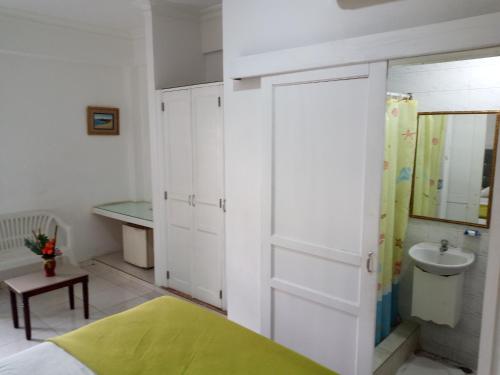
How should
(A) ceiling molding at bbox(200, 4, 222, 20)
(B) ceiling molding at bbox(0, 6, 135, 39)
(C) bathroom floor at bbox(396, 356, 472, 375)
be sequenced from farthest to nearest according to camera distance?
(B) ceiling molding at bbox(0, 6, 135, 39)
(A) ceiling molding at bbox(200, 4, 222, 20)
(C) bathroom floor at bbox(396, 356, 472, 375)

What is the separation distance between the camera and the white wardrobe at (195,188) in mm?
3545

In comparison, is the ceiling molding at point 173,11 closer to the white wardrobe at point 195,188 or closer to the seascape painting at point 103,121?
the white wardrobe at point 195,188

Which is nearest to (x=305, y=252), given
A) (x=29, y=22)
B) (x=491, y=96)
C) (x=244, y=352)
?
(x=244, y=352)

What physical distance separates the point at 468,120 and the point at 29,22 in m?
4.38

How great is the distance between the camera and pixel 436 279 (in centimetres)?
270

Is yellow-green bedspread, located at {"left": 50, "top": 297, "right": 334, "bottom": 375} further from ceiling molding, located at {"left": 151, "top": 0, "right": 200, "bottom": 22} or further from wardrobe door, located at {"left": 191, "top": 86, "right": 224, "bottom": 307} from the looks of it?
ceiling molding, located at {"left": 151, "top": 0, "right": 200, "bottom": 22}

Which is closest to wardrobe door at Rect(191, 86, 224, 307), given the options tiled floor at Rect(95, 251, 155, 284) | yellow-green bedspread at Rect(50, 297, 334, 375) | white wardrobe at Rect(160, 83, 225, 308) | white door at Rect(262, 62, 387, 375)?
white wardrobe at Rect(160, 83, 225, 308)

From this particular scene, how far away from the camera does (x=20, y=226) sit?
4367 mm

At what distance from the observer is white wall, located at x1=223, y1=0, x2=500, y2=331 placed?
2109 mm

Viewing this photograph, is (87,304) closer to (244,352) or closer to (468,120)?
(244,352)

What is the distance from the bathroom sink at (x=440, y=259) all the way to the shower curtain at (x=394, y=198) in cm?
15

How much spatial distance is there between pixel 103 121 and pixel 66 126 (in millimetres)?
469

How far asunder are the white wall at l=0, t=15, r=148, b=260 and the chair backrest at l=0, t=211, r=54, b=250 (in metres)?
0.11

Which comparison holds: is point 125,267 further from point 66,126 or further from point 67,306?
point 66,126
